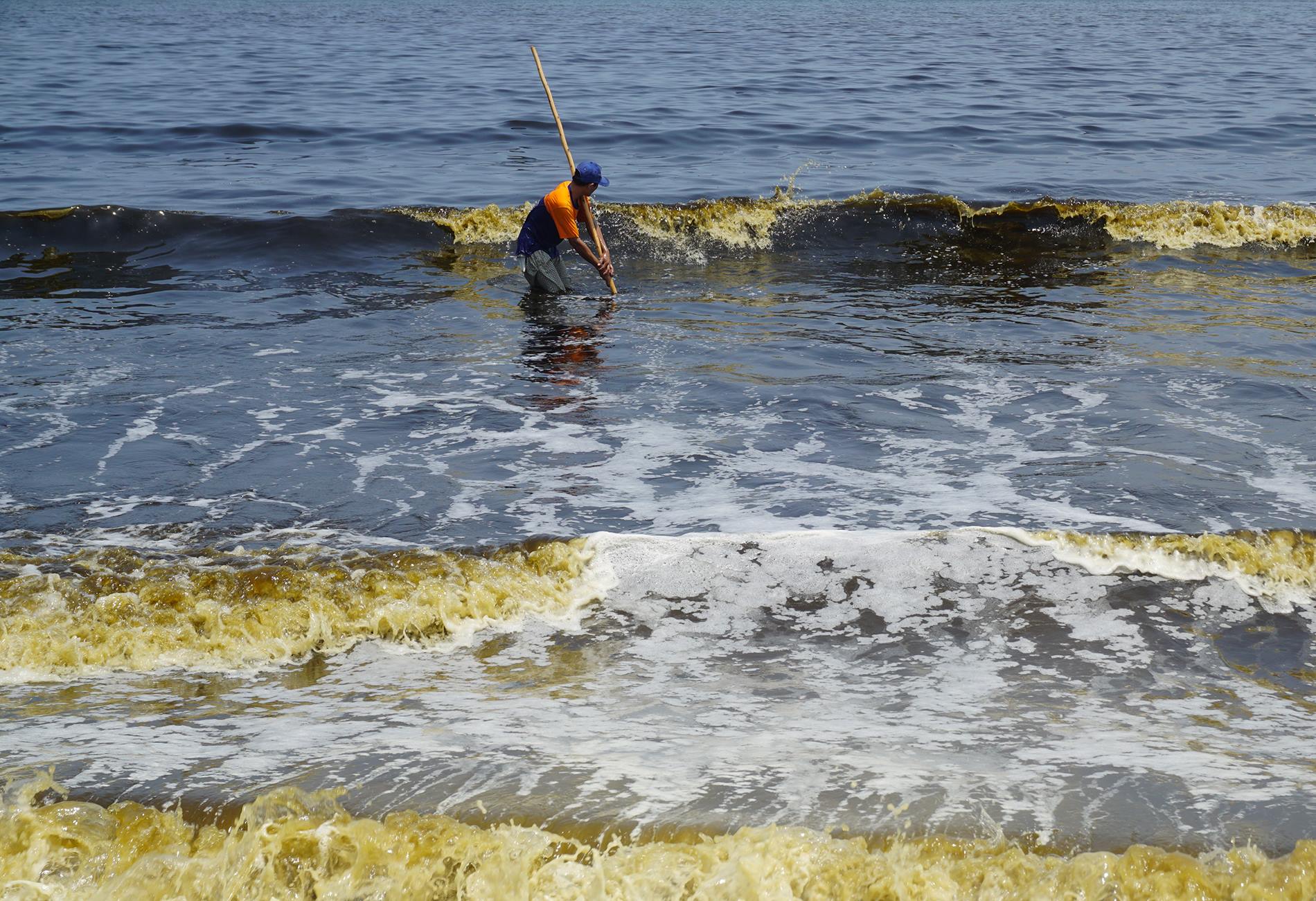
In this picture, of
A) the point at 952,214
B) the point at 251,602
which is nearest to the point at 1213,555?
the point at 251,602

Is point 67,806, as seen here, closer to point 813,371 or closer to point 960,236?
point 813,371

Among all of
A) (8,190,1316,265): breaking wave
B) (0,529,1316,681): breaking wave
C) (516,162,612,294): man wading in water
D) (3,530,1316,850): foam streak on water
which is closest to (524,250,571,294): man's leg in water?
(516,162,612,294): man wading in water

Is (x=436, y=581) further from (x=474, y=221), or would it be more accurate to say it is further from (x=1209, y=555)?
(x=474, y=221)

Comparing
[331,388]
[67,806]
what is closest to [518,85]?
[331,388]

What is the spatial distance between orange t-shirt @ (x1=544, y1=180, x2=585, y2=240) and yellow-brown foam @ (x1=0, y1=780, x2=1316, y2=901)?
320 inches

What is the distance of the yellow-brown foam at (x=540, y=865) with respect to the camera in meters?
3.45

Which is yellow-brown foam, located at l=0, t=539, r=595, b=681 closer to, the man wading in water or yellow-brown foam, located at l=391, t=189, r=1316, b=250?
the man wading in water

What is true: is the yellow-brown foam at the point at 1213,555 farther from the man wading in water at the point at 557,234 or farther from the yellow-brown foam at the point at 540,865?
the man wading in water at the point at 557,234

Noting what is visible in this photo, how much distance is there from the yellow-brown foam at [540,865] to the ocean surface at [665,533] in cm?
1

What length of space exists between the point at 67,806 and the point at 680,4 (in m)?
55.1

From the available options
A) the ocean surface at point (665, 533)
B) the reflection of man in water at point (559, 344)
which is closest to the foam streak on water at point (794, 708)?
the ocean surface at point (665, 533)

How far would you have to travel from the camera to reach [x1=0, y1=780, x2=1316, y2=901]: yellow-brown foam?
3.45 m

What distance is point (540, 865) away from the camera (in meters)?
3.54

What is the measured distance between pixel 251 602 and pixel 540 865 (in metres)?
2.54
